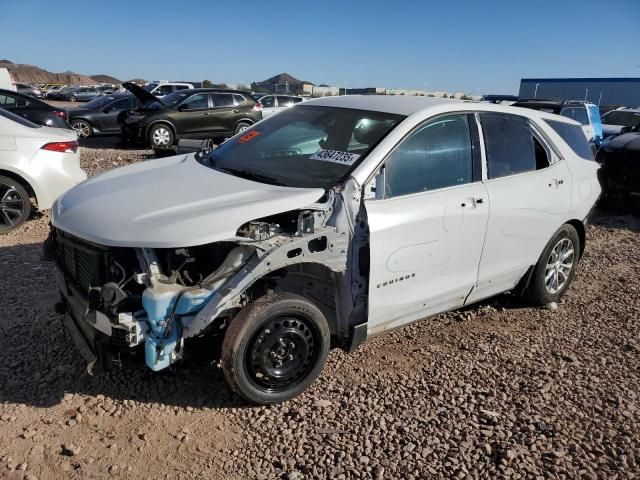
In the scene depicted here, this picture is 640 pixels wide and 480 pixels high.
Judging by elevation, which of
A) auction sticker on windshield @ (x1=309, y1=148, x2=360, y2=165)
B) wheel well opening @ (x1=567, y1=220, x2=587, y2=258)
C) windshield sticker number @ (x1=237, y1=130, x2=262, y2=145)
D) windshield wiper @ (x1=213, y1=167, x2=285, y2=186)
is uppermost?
windshield sticker number @ (x1=237, y1=130, x2=262, y2=145)

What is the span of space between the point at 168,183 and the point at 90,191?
0.51 m

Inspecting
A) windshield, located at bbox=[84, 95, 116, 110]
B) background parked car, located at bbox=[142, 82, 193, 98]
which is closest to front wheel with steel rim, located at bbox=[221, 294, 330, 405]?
windshield, located at bbox=[84, 95, 116, 110]

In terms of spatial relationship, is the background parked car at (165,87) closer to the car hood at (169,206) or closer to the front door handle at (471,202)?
the car hood at (169,206)

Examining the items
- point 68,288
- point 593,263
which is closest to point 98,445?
point 68,288

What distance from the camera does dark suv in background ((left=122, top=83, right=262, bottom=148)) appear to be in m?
13.9

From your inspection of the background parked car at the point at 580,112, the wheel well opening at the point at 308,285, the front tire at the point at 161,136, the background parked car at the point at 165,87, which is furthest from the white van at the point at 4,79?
the wheel well opening at the point at 308,285

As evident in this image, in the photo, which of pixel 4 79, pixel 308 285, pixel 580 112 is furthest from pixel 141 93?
pixel 308 285

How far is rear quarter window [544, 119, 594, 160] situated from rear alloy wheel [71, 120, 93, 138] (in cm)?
1493

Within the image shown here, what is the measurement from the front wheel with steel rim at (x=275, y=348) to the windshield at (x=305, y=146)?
788 mm

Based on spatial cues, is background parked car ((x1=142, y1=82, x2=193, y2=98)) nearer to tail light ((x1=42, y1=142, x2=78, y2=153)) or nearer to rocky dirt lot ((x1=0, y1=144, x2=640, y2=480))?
tail light ((x1=42, y1=142, x2=78, y2=153))

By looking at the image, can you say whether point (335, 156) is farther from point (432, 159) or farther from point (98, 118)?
point (98, 118)

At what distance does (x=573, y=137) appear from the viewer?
4789 mm

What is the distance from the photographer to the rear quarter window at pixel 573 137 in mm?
4633

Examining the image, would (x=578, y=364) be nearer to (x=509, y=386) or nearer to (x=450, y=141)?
(x=509, y=386)
